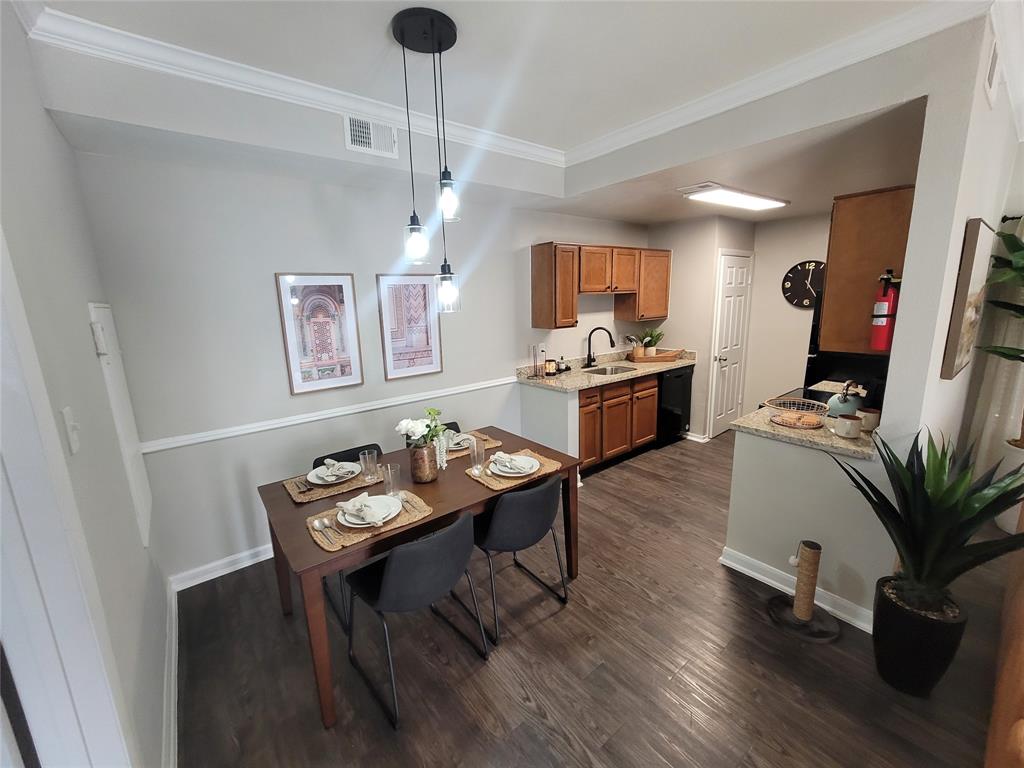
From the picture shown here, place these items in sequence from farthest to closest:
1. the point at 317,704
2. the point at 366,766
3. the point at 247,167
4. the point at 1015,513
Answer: the point at 1015,513 < the point at 247,167 < the point at 317,704 < the point at 366,766

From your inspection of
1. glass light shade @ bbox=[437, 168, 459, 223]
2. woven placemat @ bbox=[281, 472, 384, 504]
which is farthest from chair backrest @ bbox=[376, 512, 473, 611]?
glass light shade @ bbox=[437, 168, 459, 223]

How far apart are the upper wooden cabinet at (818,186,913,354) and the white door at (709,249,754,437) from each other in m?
2.32

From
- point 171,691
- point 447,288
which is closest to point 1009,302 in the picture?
point 447,288

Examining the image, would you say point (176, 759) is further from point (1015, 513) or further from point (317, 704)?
point (1015, 513)

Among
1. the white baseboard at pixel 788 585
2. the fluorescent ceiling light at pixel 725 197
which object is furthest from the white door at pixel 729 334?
the white baseboard at pixel 788 585

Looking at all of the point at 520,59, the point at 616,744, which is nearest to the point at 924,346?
the point at 616,744

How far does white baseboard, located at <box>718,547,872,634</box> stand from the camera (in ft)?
6.92

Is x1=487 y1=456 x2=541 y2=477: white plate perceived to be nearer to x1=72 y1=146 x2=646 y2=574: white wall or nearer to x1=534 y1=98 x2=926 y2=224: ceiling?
x1=72 y1=146 x2=646 y2=574: white wall

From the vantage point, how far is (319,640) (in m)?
1.63

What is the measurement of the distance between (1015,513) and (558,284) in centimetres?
364

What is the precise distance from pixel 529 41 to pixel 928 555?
2.68m

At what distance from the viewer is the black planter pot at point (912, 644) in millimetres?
1625

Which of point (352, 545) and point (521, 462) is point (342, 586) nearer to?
point (352, 545)

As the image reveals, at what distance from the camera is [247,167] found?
2.38 metres
